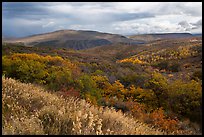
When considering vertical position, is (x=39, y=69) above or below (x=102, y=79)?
above

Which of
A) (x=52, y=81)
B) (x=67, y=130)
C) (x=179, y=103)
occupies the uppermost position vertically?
(x=67, y=130)

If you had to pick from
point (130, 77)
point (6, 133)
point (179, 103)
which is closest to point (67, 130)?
Result: point (6, 133)

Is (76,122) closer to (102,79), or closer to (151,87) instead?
(151,87)

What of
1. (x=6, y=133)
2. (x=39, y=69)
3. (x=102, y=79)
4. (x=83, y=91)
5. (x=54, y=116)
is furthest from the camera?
(x=102, y=79)

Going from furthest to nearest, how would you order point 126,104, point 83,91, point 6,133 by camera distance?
point 83,91
point 126,104
point 6,133

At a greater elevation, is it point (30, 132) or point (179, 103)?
point (30, 132)

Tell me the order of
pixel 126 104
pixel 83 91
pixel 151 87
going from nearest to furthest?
pixel 126 104 → pixel 83 91 → pixel 151 87

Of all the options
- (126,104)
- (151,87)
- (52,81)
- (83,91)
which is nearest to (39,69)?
(52,81)

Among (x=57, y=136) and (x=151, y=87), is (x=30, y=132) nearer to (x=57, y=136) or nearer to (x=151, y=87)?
(x=57, y=136)

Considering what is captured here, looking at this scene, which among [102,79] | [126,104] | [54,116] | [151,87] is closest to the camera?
[54,116]

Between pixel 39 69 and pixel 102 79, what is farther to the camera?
pixel 102 79
